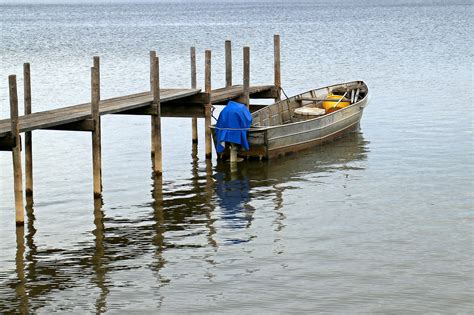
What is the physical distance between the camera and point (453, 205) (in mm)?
24219

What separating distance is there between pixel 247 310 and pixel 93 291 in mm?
2888

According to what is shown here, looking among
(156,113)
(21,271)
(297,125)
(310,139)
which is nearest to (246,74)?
(297,125)

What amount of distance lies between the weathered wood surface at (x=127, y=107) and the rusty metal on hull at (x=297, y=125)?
1.12m

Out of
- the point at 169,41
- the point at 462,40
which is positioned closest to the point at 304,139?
the point at 462,40

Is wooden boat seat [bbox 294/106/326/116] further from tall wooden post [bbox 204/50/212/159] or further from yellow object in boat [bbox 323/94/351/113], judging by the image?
tall wooden post [bbox 204/50/212/159]

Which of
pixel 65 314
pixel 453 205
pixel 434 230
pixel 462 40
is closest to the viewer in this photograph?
pixel 65 314

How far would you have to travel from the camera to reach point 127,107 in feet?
85.3

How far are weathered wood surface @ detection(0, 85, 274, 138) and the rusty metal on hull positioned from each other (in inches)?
44.2

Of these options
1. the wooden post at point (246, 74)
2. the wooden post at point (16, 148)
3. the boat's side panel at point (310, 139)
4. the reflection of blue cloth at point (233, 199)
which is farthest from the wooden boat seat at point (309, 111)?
the wooden post at point (16, 148)

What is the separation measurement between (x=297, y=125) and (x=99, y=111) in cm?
679

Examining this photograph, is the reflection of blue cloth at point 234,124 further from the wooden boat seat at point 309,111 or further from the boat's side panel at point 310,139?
the wooden boat seat at point 309,111

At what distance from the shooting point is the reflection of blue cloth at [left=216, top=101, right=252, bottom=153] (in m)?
28.2

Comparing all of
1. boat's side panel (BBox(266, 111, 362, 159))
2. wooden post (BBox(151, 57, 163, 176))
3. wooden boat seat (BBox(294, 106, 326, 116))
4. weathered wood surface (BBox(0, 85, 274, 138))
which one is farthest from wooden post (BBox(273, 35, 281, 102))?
wooden post (BBox(151, 57, 163, 176))

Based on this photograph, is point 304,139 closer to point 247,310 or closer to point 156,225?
point 156,225
